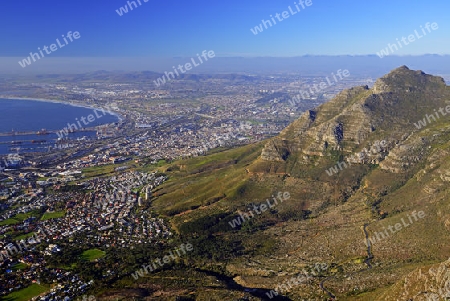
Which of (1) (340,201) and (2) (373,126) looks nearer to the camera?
(1) (340,201)

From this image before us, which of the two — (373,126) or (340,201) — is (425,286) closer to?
(340,201)

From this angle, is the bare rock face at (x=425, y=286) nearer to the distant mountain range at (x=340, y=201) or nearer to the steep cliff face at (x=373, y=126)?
the distant mountain range at (x=340, y=201)

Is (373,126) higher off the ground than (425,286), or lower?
higher

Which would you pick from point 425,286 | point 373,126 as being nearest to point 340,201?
point 373,126

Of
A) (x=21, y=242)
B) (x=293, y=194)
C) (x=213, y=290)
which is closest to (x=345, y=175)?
(x=293, y=194)

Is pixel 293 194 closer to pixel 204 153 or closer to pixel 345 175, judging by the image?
pixel 345 175

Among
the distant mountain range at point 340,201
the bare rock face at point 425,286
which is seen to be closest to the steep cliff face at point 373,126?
the distant mountain range at point 340,201
